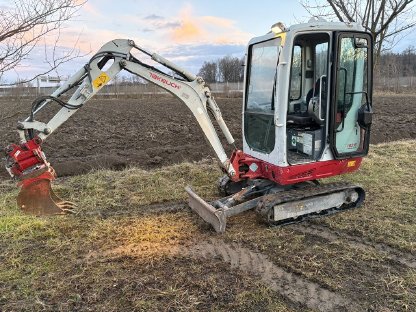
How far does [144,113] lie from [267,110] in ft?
39.4

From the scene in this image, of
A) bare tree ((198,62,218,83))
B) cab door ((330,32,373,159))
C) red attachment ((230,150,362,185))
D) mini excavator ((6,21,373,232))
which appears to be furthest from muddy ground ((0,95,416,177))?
bare tree ((198,62,218,83))

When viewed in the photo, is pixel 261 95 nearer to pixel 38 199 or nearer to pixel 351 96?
pixel 351 96

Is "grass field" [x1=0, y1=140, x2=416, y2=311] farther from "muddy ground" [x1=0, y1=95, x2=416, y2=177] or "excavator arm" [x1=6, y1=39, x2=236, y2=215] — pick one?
"muddy ground" [x1=0, y1=95, x2=416, y2=177]

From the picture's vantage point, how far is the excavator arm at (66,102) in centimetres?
493

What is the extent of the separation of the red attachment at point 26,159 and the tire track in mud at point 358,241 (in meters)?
3.43

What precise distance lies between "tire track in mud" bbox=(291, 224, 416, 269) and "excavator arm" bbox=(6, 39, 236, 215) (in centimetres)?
236

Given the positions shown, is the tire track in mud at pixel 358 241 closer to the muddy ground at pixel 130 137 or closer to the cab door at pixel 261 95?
the cab door at pixel 261 95

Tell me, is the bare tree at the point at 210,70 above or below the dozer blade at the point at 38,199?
above

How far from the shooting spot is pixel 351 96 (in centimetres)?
549

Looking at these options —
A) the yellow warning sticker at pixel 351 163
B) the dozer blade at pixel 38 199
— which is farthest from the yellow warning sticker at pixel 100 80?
the yellow warning sticker at pixel 351 163

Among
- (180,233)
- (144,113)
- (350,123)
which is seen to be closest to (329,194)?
(350,123)

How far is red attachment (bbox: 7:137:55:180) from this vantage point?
4863 millimetres

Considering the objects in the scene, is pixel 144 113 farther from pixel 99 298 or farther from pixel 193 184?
pixel 99 298

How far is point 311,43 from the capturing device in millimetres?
5930
